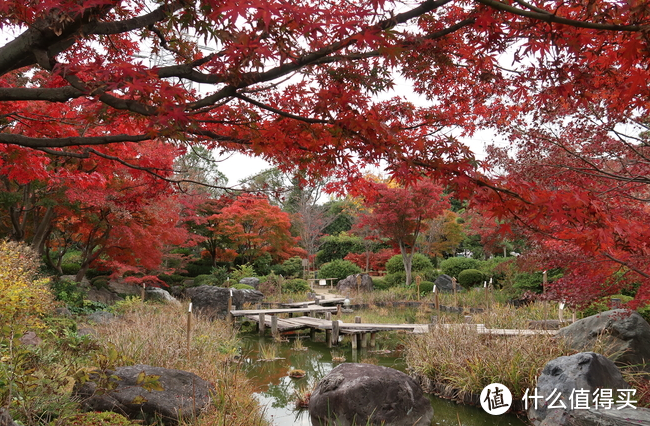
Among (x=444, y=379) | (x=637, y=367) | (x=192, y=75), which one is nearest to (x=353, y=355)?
(x=444, y=379)

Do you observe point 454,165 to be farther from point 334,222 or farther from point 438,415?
point 334,222

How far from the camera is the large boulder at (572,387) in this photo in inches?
166

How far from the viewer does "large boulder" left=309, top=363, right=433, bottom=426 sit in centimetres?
496

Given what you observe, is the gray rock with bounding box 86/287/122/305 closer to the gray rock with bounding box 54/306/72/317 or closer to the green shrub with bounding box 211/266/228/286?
the gray rock with bounding box 54/306/72/317

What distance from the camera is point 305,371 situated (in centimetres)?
754

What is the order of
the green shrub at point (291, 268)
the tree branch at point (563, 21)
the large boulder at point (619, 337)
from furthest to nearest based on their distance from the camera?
the green shrub at point (291, 268) → the large boulder at point (619, 337) → the tree branch at point (563, 21)

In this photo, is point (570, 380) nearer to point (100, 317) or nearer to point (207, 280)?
point (100, 317)

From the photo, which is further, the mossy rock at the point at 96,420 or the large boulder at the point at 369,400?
the large boulder at the point at 369,400

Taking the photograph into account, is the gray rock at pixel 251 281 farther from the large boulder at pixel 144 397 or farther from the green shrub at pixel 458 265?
the large boulder at pixel 144 397

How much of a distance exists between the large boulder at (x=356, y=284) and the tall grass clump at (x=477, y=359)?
1034 centimetres

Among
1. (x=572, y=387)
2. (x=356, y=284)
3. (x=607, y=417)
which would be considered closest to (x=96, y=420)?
(x=607, y=417)

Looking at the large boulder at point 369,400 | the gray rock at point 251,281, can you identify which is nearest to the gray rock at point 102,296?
the gray rock at point 251,281

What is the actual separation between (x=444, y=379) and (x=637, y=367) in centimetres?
244

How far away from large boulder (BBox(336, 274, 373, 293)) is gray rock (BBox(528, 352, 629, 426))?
1230 centimetres
